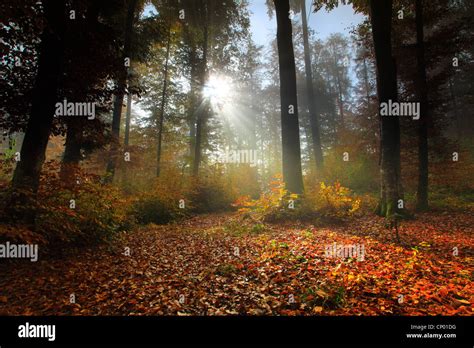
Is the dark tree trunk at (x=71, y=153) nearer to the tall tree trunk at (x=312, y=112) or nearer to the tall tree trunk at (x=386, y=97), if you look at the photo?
the tall tree trunk at (x=386, y=97)

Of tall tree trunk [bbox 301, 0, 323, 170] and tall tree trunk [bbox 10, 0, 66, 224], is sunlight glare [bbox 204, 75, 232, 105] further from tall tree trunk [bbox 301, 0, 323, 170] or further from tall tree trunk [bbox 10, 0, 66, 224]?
tall tree trunk [bbox 10, 0, 66, 224]

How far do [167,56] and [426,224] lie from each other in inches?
692

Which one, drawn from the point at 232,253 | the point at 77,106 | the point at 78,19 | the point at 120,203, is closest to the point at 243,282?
the point at 232,253

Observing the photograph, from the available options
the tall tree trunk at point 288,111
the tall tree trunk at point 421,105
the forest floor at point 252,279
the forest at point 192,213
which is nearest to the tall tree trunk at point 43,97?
the forest at point 192,213

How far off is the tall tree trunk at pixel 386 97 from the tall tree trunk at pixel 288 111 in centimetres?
292

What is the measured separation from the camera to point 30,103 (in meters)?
5.41

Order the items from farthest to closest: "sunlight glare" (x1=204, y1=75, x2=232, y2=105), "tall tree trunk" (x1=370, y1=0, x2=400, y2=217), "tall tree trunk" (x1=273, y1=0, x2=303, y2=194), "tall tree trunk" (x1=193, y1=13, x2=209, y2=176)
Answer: "sunlight glare" (x1=204, y1=75, x2=232, y2=105) → "tall tree trunk" (x1=193, y1=13, x2=209, y2=176) → "tall tree trunk" (x1=273, y1=0, x2=303, y2=194) → "tall tree trunk" (x1=370, y1=0, x2=400, y2=217)

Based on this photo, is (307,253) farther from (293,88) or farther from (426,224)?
(293,88)

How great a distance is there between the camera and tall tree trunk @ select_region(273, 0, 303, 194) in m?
9.63

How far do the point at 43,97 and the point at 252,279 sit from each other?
5673mm

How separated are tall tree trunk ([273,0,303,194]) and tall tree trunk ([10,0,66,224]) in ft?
24.6

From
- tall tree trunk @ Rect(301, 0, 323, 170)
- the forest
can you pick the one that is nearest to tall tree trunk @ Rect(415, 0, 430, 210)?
the forest
